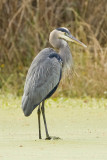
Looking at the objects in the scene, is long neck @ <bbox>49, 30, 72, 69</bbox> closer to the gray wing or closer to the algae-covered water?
the gray wing

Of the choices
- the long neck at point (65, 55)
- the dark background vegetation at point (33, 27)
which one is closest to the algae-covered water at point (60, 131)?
the long neck at point (65, 55)

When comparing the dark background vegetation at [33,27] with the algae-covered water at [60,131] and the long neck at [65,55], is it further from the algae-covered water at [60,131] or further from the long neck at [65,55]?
the long neck at [65,55]

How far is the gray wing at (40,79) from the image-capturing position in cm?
623

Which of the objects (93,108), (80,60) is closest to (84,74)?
(80,60)

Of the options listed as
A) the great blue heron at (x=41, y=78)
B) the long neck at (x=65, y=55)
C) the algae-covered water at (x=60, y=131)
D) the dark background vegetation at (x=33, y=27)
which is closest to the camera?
the algae-covered water at (x=60, y=131)

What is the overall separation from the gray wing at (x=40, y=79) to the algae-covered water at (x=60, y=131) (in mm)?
428

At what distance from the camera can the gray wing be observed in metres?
6.23

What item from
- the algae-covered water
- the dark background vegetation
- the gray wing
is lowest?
the algae-covered water

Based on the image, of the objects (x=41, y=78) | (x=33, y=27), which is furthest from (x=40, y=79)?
(x=33, y=27)

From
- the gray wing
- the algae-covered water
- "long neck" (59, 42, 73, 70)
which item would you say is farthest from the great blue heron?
the algae-covered water

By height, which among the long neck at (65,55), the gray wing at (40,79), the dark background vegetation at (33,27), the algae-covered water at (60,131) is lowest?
the algae-covered water at (60,131)

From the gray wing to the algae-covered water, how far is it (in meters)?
0.43

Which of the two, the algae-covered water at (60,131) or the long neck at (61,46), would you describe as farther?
the long neck at (61,46)

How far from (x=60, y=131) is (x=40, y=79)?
919 mm
